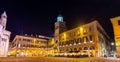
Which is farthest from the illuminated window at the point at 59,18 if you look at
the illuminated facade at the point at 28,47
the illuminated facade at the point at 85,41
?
the illuminated facade at the point at 28,47

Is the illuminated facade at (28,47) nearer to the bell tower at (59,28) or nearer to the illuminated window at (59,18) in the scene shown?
the bell tower at (59,28)

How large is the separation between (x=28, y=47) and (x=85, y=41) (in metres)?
40.5

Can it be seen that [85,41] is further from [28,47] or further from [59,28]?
[28,47]

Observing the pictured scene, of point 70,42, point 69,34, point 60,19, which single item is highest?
point 60,19

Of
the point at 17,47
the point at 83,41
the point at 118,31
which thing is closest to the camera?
the point at 118,31

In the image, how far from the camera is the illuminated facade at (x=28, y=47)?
7079cm

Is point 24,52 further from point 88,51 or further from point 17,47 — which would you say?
point 88,51

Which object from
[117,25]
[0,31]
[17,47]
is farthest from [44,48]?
[117,25]

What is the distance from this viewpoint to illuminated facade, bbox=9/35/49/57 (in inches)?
2787

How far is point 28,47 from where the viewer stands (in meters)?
73.9

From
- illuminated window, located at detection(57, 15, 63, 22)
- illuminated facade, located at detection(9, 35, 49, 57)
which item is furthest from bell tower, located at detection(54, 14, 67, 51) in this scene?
illuminated facade, located at detection(9, 35, 49, 57)

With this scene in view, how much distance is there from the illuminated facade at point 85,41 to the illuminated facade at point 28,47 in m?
16.8

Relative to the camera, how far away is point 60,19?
245ft

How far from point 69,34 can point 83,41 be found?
Answer: 1109 cm
